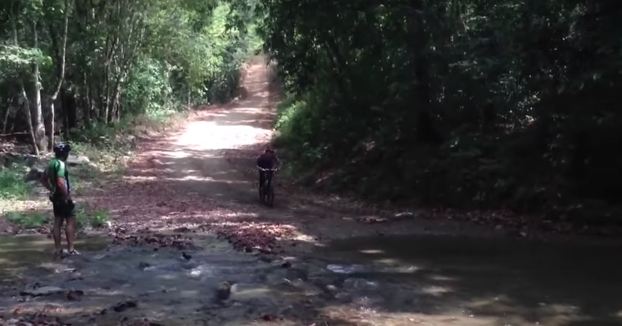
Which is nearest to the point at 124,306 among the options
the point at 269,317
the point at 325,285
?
Answer: the point at 269,317

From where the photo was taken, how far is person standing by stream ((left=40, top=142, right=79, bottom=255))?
11523 millimetres

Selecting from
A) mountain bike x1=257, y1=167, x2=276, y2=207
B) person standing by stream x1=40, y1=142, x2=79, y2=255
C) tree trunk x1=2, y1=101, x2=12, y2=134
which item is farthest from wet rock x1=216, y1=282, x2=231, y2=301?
tree trunk x1=2, y1=101, x2=12, y2=134

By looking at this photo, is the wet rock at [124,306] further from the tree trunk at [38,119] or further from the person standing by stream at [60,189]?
the tree trunk at [38,119]

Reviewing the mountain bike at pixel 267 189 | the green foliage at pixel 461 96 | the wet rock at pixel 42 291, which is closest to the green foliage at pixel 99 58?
the green foliage at pixel 461 96

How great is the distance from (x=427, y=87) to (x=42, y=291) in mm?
12556

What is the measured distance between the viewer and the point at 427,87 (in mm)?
19594

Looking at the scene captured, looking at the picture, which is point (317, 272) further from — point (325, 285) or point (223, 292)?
point (223, 292)

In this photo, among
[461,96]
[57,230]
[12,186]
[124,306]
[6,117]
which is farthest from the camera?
[6,117]

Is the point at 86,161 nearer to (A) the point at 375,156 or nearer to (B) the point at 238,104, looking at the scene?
(A) the point at 375,156

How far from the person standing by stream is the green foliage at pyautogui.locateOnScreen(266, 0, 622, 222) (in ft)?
30.2

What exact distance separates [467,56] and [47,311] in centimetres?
1218

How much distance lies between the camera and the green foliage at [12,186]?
18.9 m

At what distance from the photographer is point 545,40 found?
15289mm

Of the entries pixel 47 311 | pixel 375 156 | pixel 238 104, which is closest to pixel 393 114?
pixel 375 156
